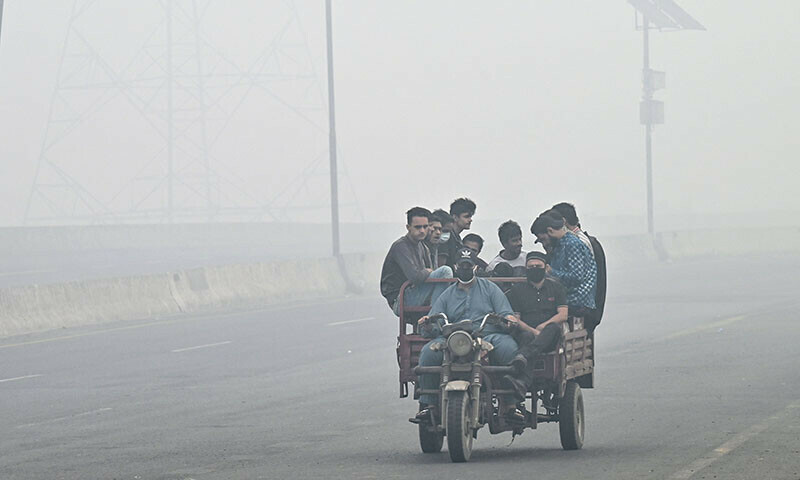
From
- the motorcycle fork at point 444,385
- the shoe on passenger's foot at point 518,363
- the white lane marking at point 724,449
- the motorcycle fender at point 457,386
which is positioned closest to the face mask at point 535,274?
the shoe on passenger's foot at point 518,363

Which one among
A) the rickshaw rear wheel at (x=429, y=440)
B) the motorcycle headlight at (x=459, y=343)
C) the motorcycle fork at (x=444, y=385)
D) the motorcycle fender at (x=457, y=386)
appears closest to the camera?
the motorcycle fender at (x=457, y=386)

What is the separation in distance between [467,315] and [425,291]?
70 cm

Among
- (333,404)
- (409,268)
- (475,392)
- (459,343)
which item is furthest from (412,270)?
(333,404)

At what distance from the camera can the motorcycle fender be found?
1012cm

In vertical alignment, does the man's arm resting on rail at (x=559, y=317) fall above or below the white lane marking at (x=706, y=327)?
above

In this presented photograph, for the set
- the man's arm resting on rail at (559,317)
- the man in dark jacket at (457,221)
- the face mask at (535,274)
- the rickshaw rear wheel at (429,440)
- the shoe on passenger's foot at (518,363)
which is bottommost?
the rickshaw rear wheel at (429,440)

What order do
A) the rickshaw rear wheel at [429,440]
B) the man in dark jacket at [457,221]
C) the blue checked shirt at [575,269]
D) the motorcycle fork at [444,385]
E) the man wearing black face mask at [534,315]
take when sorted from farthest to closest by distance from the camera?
the man in dark jacket at [457,221]
the blue checked shirt at [575,269]
the rickshaw rear wheel at [429,440]
the man wearing black face mask at [534,315]
the motorcycle fork at [444,385]

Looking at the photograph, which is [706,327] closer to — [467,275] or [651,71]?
[467,275]

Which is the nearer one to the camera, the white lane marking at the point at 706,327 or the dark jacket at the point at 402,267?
the dark jacket at the point at 402,267

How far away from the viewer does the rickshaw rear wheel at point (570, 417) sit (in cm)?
1094

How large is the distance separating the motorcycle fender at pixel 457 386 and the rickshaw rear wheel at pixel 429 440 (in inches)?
29.7

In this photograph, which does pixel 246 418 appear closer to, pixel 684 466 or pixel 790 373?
pixel 684 466

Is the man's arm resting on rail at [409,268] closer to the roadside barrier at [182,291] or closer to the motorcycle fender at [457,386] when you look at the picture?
the motorcycle fender at [457,386]

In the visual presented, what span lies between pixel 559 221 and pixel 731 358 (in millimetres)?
7816
